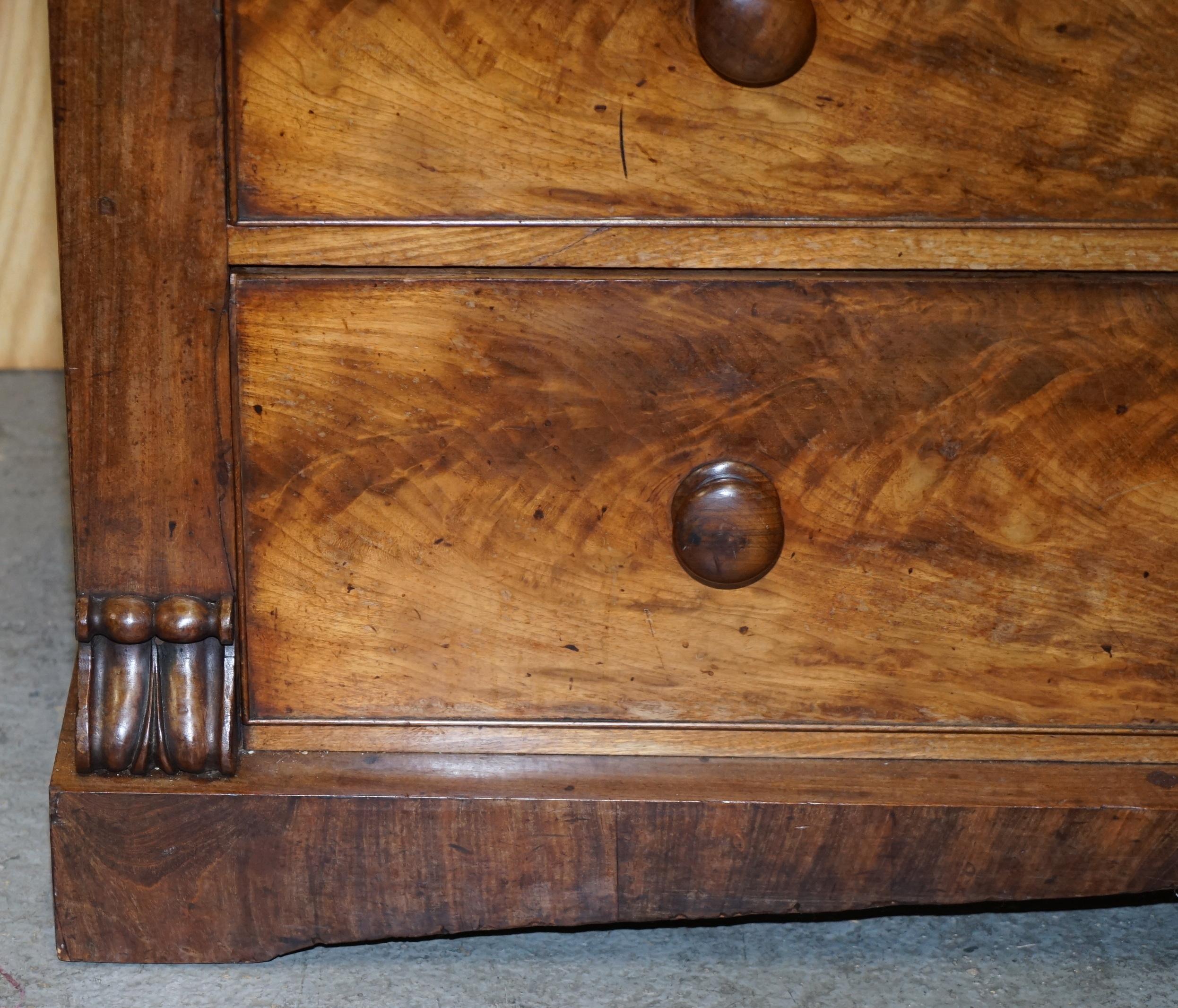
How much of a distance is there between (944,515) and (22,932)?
63cm

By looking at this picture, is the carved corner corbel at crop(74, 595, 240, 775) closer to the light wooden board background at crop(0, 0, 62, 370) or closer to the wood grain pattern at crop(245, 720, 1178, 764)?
the wood grain pattern at crop(245, 720, 1178, 764)

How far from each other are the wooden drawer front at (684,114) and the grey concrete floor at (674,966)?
1.53 ft

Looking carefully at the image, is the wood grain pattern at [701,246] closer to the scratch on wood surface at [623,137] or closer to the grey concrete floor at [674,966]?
the scratch on wood surface at [623,137]

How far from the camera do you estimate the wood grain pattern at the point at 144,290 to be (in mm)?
685

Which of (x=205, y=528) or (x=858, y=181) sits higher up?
(x=858, y=181)

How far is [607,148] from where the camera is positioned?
703 mm

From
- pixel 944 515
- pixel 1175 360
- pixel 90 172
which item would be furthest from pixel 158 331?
pixel 1175 360

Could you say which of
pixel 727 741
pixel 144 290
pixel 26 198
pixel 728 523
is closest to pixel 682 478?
pixel 728 523

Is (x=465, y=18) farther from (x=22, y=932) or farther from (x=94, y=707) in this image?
(x=22, y=932)

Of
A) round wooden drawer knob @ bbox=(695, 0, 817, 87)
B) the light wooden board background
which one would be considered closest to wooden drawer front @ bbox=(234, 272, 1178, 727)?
round wooden drawer knob @ bbox=(695, 0, 817, 87)

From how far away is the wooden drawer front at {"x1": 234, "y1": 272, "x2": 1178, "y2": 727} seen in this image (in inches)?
29.0

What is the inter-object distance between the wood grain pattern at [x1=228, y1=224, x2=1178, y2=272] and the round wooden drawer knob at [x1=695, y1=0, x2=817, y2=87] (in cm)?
8

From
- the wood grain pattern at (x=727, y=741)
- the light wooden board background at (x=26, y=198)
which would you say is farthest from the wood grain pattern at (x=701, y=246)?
the light wooden board background at (x=26, y=198)

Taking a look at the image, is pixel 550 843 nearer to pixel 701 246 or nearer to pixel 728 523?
pixel 728 523
